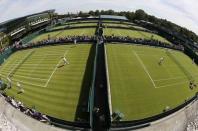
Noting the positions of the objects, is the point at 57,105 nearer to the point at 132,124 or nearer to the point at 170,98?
the point at 132,124

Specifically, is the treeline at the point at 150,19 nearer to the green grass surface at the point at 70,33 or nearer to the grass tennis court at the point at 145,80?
the grass tennis court at the point at 145,80

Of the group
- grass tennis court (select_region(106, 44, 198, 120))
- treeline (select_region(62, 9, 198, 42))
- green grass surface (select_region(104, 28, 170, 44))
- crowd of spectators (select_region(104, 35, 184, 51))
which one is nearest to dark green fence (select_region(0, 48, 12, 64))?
crowd of spectators (select_region(104, 35, 184, 51))

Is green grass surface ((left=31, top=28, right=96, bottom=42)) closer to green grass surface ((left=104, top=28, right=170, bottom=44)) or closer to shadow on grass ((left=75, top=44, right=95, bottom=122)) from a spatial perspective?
green grass surface ((left=104, top=28, right=170, bottom=44))

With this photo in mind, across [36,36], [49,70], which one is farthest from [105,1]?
[49,70]

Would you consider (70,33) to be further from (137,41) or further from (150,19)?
(150,19)

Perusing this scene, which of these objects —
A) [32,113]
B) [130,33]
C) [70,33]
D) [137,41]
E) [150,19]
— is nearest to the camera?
[32,113]

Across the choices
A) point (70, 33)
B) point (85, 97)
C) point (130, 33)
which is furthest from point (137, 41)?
point (85, 97)
